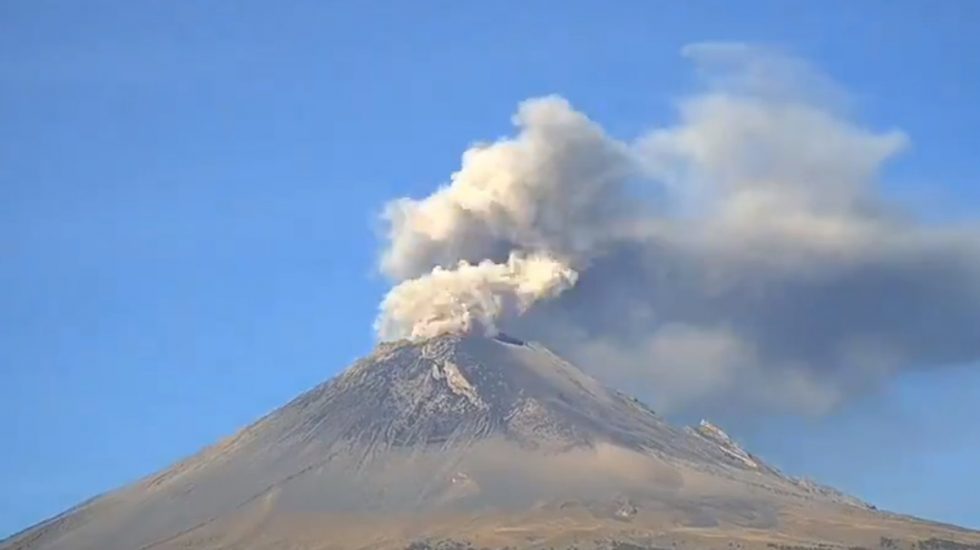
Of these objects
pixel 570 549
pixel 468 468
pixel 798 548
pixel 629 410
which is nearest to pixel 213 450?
pixel 468 468

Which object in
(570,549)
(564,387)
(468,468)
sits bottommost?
(570,549)

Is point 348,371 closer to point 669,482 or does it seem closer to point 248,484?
point 248,484

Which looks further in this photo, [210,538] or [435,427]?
[435,427]

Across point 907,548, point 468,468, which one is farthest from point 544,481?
point 907,548

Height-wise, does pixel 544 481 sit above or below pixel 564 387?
below

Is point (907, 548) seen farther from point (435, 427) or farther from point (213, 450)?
point (213, 450)

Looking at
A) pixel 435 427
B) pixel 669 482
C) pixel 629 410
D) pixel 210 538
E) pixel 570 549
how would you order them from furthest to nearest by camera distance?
1. pixel 629 410
2. pixel 435 427
3. pixel 669 482
4. pixel 210 538
5. pixel 570 549

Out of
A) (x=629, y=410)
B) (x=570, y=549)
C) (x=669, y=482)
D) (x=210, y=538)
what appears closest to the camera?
(x=570, y=549)
